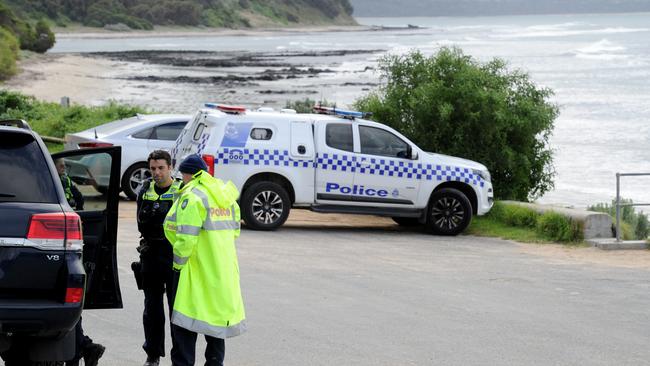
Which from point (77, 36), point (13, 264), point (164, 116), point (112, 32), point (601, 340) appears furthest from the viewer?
point (112, 32)

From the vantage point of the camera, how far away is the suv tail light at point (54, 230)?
6.40m

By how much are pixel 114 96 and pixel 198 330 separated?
170 ft

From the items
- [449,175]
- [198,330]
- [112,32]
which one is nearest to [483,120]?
[449,175]

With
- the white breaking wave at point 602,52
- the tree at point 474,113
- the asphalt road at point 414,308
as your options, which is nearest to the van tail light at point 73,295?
the asphalt road at point 414,308

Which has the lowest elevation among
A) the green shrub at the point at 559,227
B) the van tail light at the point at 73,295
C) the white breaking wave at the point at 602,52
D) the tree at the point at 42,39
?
the van tail light at the point at 73,295

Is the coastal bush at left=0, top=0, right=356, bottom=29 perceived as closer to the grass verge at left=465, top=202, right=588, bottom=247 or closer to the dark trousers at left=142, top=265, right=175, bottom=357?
the grass verge at left=465, top=202, right=588, bottom=247

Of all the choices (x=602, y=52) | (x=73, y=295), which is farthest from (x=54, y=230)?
(x=602, y=52)

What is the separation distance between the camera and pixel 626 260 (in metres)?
16.1

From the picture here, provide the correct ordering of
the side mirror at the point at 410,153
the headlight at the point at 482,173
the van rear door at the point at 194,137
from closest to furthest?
the van rear door at the point at 194,137 < the side mirror at the point at 410,153 < the headlight at the point at 482,173

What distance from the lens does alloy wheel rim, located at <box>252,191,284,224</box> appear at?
17.6m

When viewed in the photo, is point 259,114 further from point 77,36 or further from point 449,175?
point 77,36

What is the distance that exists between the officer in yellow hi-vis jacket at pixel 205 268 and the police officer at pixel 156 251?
836 mm

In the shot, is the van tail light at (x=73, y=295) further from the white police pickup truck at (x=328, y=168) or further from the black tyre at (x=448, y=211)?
the black tyre at (x=448, y=211)

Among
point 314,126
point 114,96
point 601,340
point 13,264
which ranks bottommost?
point 601,340
